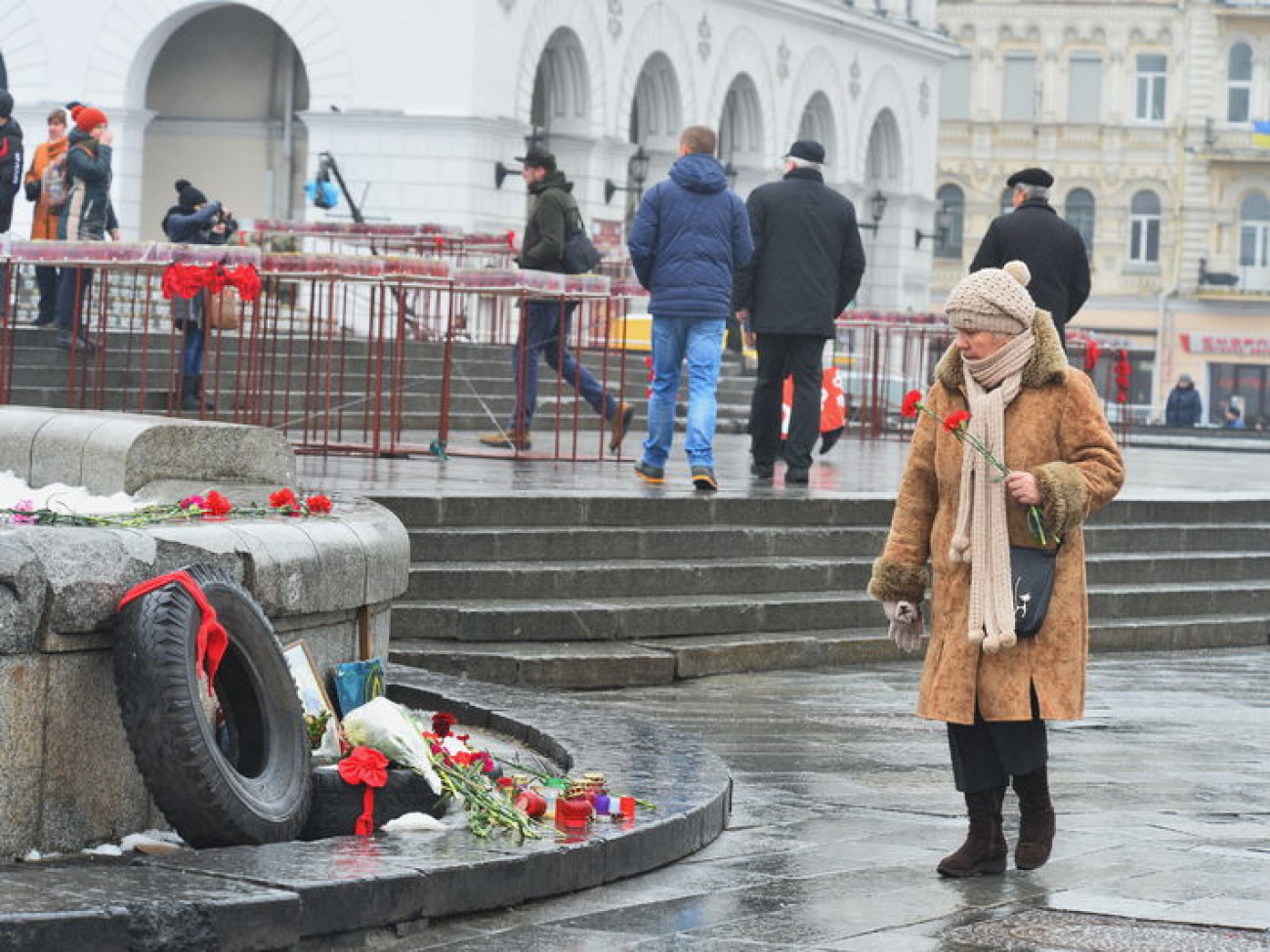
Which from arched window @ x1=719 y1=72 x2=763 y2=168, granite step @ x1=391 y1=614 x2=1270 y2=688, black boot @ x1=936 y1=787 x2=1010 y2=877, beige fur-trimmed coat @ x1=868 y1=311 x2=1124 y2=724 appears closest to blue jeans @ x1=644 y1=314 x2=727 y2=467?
granite step @ x1=391 y1=614 x2=1270 y2=688

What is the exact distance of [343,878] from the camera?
647 cm

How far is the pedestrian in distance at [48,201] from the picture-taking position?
19672mm

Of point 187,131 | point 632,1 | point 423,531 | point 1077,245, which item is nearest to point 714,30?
point 632,1

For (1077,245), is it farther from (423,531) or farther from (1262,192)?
(1262,192)

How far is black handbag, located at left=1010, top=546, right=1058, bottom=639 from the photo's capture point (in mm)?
7484

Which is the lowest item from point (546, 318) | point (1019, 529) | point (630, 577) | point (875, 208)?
point (630, 577)

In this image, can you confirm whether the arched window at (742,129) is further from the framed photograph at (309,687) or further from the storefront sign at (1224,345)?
the framed photograph at (309,687)

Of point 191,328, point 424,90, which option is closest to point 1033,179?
point 191,328

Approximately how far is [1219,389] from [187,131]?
102 feet

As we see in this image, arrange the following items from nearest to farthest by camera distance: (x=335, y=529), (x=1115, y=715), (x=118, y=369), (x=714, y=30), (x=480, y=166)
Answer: (x=335, y=529)
(x=1115, y=715)
(x=118, y=369)
(x=480, y=166)
(x=714, y=30)

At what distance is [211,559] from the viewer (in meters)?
7.49

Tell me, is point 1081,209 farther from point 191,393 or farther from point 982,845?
point 982,845

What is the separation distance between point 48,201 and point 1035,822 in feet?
45.0

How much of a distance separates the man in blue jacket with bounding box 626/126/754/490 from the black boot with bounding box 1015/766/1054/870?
697cm
